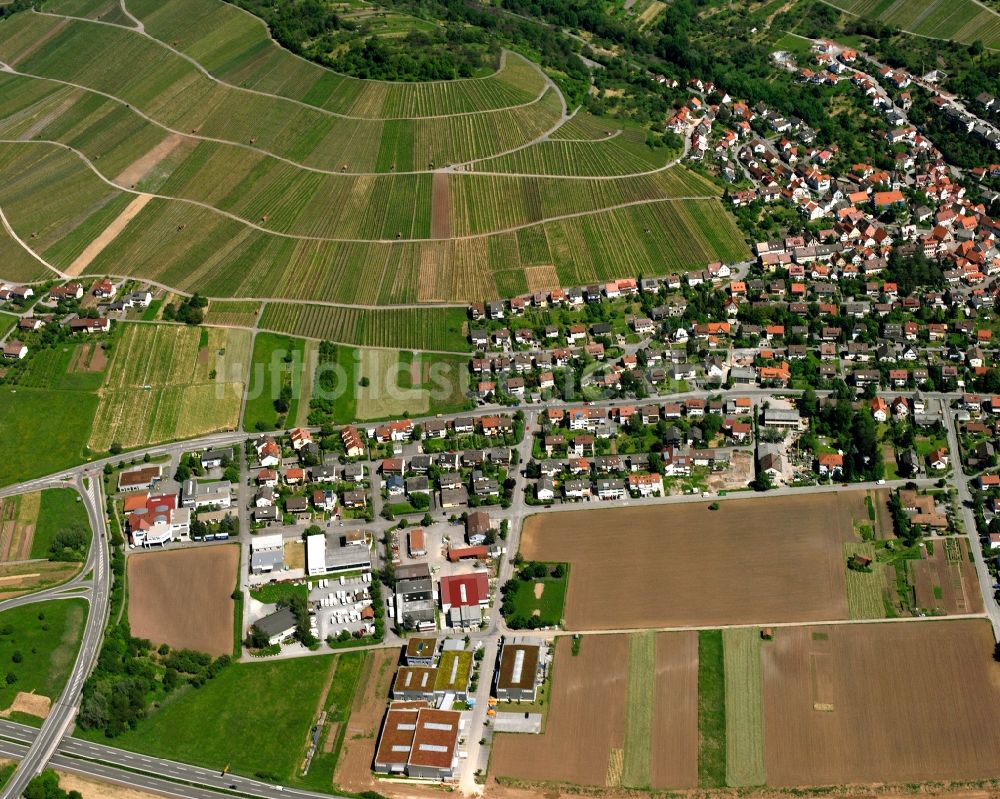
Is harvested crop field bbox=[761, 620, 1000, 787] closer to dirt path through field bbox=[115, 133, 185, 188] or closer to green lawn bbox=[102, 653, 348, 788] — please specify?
green lawn bbox=[102, 653, 348, 788]

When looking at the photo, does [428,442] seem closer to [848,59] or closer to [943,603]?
[943,603]

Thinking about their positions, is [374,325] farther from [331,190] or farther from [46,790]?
[46,790]

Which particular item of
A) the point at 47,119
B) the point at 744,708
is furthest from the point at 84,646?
the point at 47,119

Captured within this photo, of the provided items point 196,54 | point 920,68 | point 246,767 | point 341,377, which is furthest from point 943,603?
point 196,54

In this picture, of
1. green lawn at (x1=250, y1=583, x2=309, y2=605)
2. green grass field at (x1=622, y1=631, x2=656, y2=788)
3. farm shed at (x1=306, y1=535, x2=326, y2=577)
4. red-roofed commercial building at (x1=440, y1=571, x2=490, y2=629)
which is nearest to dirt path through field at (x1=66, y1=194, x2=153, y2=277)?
farm shed at (x1=306, y1=535, x2=326, y2=577)

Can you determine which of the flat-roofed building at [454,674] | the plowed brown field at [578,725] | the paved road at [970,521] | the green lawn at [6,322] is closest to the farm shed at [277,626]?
the flat-roofed building at [454,674]

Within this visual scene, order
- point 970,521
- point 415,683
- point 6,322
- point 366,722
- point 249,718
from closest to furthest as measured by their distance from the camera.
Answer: point 366,722 → point 415,683 → point 249,718 → point 970,521 → point 6,322
